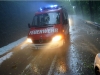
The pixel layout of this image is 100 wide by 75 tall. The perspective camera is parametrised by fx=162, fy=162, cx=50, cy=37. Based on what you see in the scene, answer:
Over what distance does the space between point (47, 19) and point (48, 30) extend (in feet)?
3.39

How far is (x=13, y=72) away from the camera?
23.9 feet

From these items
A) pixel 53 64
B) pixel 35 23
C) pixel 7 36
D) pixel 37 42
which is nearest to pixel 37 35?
pixel 37 42

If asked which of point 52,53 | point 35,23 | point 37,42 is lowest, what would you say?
point 52,53

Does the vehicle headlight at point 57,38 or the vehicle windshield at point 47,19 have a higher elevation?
the vehicle windshield at point 47,19

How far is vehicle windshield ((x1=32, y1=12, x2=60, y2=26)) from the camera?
1041 cm

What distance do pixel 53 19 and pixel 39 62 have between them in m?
3.38

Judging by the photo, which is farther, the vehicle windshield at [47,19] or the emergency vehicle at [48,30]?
the vehicle windshield at [47,19]

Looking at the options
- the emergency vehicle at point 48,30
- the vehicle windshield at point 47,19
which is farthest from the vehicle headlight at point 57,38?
the vehicle windshield at point 47,19

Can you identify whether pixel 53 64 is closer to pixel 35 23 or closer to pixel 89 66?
pixel 89 66

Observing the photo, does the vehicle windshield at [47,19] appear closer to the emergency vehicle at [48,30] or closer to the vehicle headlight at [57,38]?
the emergency vehicle at [48,30]

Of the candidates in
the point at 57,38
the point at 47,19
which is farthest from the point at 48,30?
the point at 47,19

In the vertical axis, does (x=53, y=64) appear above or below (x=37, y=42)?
below

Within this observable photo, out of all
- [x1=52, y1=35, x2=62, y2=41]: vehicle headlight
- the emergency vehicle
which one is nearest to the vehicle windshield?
the emergency vehicle

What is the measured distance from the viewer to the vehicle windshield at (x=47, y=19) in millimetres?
10414
